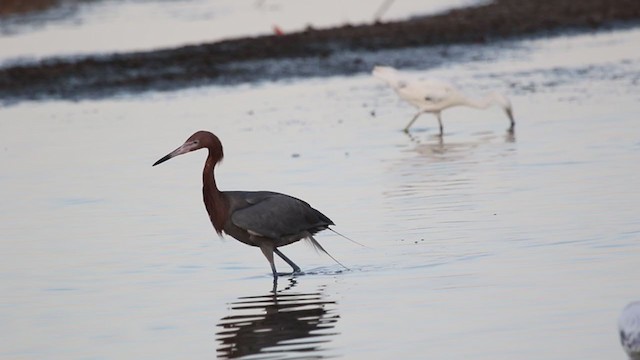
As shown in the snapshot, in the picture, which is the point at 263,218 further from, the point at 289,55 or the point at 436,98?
the point at 289,55

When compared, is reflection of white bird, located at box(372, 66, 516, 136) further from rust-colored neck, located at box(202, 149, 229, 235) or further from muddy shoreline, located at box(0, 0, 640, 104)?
rust-colored neck, located at box(202, 149, 229, 235)

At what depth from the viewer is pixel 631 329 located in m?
7.00

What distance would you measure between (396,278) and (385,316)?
1.19 meters

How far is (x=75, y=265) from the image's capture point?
1114 centimetres

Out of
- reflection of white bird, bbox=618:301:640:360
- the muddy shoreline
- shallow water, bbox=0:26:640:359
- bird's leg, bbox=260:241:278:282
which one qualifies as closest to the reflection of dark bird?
shallow water, bbox=0:26:640:359

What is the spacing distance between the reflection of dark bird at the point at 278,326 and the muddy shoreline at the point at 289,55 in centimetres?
1482

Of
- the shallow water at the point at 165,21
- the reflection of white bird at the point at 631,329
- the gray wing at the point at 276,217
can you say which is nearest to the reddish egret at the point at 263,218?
the gray wing at the point at 276,217

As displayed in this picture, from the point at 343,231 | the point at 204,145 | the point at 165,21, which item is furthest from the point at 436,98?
the point at 165,21

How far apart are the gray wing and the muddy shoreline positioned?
13.7m

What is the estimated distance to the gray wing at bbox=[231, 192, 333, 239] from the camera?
10484mm

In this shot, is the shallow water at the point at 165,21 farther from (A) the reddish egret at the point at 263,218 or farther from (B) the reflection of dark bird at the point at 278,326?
(B) the reflection of dark bird at the point at 278,326

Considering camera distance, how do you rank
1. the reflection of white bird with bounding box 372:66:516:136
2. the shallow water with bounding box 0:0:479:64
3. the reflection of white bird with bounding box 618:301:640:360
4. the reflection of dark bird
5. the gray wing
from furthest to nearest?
the shallow water with bounding box 0:0:479:64
the reflection of white bird with bounding box 372:66:516:136
the gray wing
the reflection of dark bird
the reflection of white bird with bounding box 618:301:640:360

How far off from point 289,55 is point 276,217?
16.1 m

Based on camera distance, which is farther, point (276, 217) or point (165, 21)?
point (165, 21)
